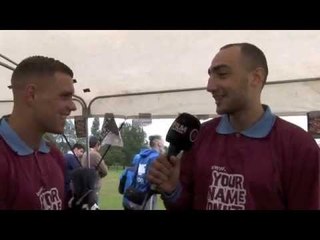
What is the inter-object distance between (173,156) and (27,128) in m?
0.72

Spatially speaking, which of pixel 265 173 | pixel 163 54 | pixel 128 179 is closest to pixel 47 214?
pixel 265 173

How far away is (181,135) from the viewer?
164 cm

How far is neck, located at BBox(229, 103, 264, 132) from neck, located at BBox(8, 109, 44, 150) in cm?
83

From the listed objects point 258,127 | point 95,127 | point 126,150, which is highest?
point 95,127

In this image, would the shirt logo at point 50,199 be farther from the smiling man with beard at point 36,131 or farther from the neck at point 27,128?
the neck at point 27,128

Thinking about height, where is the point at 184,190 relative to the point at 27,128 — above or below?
below

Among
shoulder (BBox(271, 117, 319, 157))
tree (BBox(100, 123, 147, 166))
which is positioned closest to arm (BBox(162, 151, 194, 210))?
shoulder (BBox(271, 117, 319, 157))

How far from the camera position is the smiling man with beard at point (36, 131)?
5.71ft

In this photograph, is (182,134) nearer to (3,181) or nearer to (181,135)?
(181,135)

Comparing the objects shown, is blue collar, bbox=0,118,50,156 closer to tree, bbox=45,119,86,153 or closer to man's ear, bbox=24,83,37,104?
man's ear, bbox=24,83,37,104

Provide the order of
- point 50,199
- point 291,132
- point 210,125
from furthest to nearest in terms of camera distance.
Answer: point 210,125 < point 50,199 < point 291,132

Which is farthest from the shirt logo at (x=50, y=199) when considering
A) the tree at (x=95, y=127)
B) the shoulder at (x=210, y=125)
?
the tree at (x=95, y=127)

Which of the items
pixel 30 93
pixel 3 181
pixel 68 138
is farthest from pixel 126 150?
pixel 3 181

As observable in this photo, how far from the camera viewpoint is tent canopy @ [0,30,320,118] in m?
3.51
